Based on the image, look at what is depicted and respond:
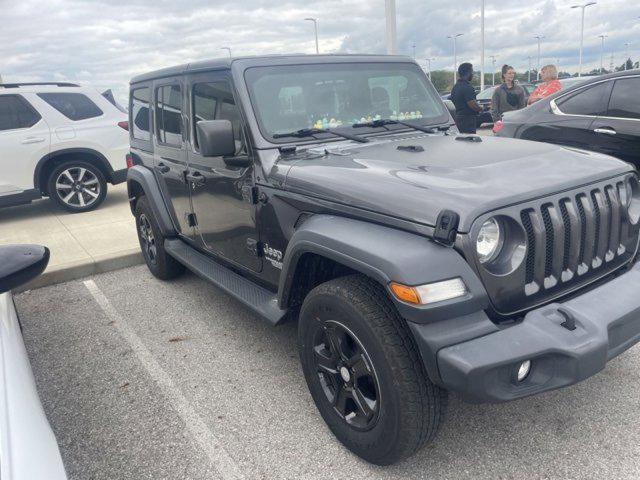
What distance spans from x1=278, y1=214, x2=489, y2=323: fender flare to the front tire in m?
0.14

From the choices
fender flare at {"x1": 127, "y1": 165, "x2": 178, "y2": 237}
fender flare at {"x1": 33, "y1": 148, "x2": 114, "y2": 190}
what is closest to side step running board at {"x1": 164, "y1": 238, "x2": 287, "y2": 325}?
fender flare at {"x1": 127, "y1": 165, "x2": 178, "y2": 237}

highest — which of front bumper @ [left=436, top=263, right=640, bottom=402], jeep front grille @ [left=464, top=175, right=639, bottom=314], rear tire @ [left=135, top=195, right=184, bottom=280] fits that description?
jeep front grille @ [left=464, top=175, right=639, bottom=314]

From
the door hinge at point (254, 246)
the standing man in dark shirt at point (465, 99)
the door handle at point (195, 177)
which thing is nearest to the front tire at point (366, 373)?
the door hinge at point (254, 246)

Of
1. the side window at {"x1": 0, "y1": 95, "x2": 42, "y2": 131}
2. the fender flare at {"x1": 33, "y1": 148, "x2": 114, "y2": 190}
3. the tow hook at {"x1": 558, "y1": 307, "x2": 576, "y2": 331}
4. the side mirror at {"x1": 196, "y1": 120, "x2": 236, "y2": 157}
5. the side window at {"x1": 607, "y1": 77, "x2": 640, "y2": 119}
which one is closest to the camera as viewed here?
the tow hook at {"x1": 558, "y1": 307, "x2": 576, "y2": 331}

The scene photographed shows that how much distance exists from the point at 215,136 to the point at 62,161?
6045 millimetres

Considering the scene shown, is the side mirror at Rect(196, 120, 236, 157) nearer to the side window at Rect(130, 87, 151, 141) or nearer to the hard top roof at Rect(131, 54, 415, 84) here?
the hard top roof at Rect(131, 54, 415, 84)

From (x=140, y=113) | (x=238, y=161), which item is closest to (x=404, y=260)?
(x=238, y=161)

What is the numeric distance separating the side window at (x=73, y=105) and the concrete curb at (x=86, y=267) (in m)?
3.43

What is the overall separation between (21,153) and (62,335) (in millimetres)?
4621

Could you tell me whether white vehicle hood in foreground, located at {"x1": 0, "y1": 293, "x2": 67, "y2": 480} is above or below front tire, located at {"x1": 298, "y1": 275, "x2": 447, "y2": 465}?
above

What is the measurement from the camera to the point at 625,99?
5.49 m

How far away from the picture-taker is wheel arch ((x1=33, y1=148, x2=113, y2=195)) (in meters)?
7.82

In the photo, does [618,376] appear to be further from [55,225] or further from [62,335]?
[55,225]

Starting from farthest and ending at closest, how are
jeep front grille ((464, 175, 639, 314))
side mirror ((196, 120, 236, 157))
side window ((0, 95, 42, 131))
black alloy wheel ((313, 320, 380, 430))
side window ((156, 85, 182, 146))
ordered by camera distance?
side window ((0, 95, 42, 131)) < side window ((156, 85, 182, 146)) < side mirror ((196, 120, 236, 157)) < black alloy wheel ((313, 320, 380, 430)) < jeep front grille ((464, 175, 639, 314))
